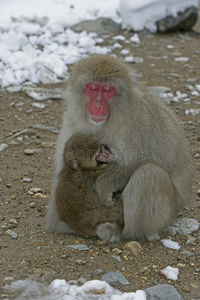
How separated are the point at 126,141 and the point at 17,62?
4.47 metres

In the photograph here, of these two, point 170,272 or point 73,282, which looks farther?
point 170,272

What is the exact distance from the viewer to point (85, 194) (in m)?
3.93

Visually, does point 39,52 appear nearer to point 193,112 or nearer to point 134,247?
point 193,112

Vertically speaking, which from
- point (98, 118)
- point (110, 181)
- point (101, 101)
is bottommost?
point (110, 181)

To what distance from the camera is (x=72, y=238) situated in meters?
4.02

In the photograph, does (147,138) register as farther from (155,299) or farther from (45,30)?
(45,30)

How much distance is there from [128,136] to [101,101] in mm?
357

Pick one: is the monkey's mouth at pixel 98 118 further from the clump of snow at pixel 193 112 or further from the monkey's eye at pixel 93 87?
the clump of snow at pixel 193 112

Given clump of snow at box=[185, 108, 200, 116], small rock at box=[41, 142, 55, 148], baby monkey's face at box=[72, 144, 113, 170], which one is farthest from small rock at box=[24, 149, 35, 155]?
clump of snow at box=[185, 108, 200, 116]

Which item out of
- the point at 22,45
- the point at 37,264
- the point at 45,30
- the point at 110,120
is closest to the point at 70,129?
the point at 110,120

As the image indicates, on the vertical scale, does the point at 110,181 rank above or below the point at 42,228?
above

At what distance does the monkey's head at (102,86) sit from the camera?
3.73 meters

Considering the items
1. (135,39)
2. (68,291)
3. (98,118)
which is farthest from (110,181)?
(135,39)

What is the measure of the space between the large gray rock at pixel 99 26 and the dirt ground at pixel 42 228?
7.87 feet
